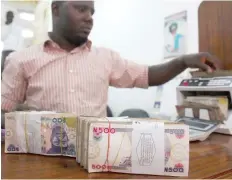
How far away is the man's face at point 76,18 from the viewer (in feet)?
3.45

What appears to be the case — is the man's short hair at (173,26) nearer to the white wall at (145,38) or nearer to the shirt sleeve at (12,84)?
the white wall at (145,38)

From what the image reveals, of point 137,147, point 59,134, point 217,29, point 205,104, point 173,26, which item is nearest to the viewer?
point 137,147

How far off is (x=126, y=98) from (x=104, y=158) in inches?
79.9

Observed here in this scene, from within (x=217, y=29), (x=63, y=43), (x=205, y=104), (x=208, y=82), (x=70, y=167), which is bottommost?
(x=70, y=167)

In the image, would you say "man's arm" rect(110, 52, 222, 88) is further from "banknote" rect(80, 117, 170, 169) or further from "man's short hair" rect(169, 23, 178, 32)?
"man's short hair" rect(169, 23, 178, 32)

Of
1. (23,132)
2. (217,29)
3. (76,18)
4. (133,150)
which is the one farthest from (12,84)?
(217,29)

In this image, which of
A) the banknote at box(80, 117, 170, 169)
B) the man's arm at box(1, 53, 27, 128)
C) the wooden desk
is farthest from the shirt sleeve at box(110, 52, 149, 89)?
the banknote at box(80, 117, 170, 169)

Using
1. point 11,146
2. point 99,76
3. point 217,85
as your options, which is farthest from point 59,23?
point 217,85

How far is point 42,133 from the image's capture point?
2.09ft

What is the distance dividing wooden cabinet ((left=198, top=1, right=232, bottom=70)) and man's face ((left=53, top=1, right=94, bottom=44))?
0.75 meters

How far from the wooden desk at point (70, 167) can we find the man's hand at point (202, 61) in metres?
0.46

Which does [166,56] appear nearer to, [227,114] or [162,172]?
[227,114]

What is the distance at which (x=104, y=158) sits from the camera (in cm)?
50

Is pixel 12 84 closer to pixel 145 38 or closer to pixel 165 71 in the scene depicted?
pixel 165 71
